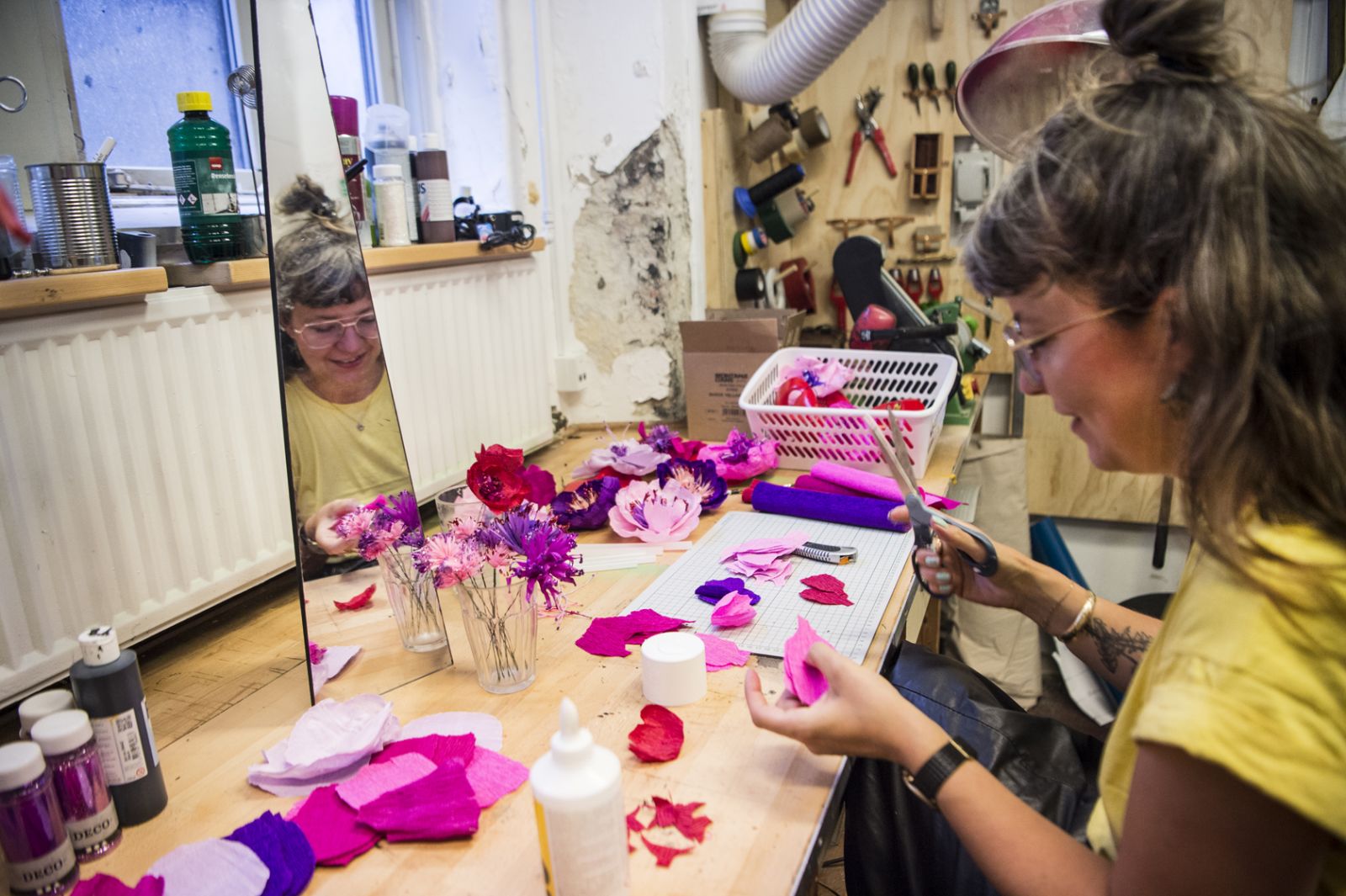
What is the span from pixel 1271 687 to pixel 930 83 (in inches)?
95.0

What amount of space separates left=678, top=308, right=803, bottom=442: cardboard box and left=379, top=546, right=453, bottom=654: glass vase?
1.09 meters

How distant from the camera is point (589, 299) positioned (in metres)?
2.52

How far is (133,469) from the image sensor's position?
1377 millimetres

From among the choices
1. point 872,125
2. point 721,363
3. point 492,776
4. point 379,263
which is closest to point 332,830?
point 492,776

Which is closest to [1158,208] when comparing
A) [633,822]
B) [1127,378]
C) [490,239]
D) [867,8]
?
[1127,378]

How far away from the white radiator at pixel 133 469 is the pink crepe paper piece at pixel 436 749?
2.12ft

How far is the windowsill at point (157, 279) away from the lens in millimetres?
1195

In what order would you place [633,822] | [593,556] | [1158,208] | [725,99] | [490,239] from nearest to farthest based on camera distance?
[1158,208], [633,822], [593,556], [490,239], [725,99]

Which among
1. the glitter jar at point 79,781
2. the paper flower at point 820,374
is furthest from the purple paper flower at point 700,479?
the glitter jar at point 79,781

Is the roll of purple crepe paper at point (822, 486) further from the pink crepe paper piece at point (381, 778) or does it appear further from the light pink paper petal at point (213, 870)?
the light pink paper petal at point (213, 870)

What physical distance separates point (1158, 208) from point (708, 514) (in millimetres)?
1102

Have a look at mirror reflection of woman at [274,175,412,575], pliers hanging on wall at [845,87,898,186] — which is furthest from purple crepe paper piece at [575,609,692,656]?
pliers hanging on wall at [845,87,898,186]

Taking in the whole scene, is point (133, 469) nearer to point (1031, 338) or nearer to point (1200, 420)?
point (1031, 338)

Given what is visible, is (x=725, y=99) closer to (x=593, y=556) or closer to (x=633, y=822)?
(x=593, y=556)
